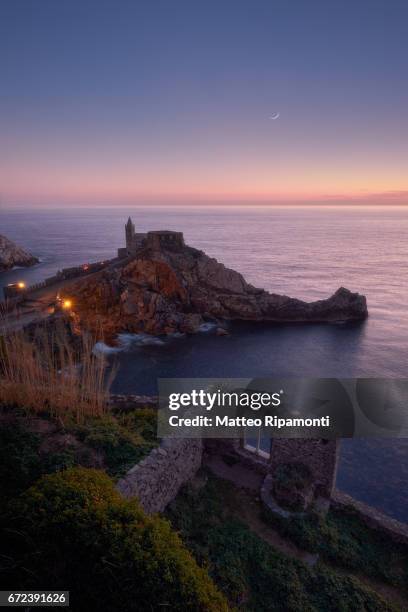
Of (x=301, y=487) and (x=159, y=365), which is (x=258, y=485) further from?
(x=159, y=365)

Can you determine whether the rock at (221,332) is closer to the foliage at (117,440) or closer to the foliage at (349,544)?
the foliage at (349,544)

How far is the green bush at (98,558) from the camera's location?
577 cm

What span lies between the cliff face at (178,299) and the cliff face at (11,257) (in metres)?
38.4

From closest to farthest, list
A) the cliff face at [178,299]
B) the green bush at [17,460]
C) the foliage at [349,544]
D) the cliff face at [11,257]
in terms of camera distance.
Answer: the green bush at [17,460]
the foliage at [349,544]
the cliff face at [178,299]
the cliff face at [11,257]

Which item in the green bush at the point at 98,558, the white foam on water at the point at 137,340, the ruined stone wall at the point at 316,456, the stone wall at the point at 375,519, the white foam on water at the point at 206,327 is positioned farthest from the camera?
the white foam on water at the point at 206,327

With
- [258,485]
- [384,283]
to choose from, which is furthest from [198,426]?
[384,283]

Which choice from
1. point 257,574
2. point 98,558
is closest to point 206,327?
point 257,574

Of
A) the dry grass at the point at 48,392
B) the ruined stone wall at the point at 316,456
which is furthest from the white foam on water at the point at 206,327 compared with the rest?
the dry grass at the point at 48,392

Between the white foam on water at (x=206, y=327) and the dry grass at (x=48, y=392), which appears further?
the white foam on water at (x=206, y=327)

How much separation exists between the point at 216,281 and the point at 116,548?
141 ft

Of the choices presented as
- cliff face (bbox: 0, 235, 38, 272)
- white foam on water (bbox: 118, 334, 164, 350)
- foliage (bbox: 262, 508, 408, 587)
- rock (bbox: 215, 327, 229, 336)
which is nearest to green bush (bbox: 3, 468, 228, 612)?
foliage (bbox: 262, 508, 408, 587)

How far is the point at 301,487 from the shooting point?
12492 mm

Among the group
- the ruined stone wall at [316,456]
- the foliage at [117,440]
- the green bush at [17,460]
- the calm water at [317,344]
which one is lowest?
the calm water at [317,344]

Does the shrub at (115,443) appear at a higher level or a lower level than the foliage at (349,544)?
higher
